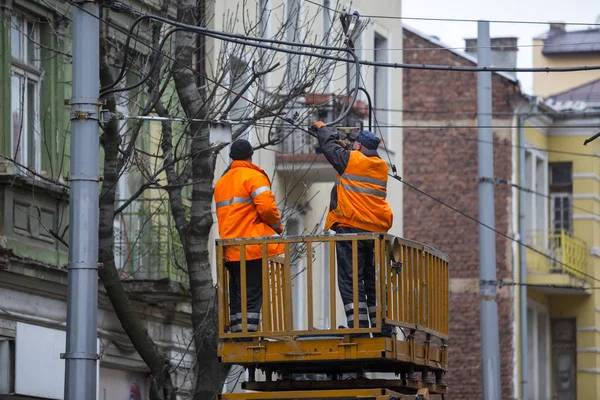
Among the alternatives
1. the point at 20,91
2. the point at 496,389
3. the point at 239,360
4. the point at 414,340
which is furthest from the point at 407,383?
the point at 496,389

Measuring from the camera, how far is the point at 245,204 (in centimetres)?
1359

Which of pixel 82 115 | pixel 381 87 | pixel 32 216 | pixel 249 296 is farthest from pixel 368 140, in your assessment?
pixel 381 87

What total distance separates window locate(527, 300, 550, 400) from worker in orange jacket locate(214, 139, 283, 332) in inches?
932

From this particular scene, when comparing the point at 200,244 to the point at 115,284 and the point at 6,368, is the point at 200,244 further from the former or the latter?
the point at 6,368

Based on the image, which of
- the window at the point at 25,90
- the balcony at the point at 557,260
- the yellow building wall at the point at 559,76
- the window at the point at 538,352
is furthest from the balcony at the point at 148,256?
the yellow building wall at the point at 559,76

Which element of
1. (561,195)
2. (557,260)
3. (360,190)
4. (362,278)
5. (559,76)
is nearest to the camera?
(362,278)

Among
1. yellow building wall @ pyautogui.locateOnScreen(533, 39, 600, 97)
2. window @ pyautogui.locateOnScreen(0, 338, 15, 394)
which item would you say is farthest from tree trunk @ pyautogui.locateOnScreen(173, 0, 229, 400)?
yellow building wall @ pyautogui.locateOnScreen(533, 39, 600, 97)

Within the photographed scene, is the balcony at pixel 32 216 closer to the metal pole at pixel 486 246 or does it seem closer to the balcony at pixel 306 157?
the balcony at pixel 306 157

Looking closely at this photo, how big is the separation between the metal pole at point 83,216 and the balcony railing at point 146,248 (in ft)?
25.3

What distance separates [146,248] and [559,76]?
115 feet

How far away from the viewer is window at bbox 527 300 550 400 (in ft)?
121

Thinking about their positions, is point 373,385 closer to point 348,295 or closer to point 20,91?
point 348,295

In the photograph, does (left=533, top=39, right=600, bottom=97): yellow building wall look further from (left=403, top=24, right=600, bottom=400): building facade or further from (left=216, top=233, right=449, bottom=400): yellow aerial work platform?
(left=216, top=233, right=449, bottom=400): yellow aerial work platform

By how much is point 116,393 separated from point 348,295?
861 centimetres
